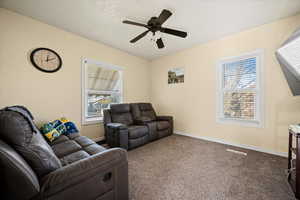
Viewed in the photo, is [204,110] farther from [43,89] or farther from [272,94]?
[43,89]

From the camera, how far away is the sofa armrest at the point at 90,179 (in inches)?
31.8

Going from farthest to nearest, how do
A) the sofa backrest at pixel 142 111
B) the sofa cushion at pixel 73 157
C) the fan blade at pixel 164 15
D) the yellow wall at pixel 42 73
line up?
the sofa backrest at pixel 142 111 < the yellow wall at pixel 42 73 < the fan blade at pixel 164 15 < the sofa cushion at pixel 73 157

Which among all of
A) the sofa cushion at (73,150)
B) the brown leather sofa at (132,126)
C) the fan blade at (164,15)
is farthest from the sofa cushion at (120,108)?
the fan blade at (164,15)

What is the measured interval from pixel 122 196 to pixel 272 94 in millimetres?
3096

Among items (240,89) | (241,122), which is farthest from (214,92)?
(241,122)


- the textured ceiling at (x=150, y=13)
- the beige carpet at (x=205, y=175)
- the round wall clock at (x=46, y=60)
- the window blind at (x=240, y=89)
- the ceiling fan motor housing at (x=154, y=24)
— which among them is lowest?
the beige carpet at (x=205, y=175)

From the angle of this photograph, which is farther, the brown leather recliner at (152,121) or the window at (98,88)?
the brown leather recliner at (152,121)

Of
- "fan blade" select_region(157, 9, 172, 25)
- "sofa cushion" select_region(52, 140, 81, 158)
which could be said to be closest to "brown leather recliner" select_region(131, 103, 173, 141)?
"sofa cushion" select_region(52, 140, 81, 158)

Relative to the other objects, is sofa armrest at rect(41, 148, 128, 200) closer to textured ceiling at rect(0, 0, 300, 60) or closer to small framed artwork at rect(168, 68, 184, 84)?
textured ceiling at rect(0, 0, 300, 60)

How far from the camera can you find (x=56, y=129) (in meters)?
2.11

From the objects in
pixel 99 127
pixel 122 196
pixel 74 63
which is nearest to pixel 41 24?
pixel 74 63

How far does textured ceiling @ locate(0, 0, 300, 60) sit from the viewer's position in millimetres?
1892

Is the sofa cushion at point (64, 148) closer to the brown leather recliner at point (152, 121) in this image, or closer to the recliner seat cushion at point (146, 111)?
the brown leather recliner at point (152, 121)

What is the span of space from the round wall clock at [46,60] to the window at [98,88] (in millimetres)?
526
